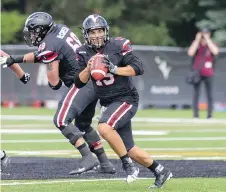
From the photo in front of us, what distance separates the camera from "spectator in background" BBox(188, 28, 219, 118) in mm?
17438

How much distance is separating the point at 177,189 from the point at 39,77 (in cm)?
1323

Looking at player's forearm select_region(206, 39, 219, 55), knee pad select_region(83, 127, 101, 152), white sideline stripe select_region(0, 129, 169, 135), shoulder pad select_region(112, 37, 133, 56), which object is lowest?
white sideline stripe select_region(0, 129, 169, 135)

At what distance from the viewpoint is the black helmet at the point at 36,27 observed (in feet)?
30.6

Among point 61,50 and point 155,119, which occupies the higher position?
point 61,50

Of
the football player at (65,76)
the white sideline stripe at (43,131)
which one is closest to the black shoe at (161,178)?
the football player at (65,76)

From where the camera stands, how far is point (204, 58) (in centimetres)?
1762

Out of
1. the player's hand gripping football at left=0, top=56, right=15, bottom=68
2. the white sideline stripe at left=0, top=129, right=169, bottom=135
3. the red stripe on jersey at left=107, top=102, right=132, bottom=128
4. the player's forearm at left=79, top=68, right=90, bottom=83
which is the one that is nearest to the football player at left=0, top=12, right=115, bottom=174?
the player's hand gripping football at left=0, top=56, right=15, bottom=68

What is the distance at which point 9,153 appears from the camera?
38.0 feet

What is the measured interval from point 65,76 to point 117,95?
1.51 m

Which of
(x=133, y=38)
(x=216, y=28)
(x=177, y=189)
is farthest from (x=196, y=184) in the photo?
(x=133, y=38)

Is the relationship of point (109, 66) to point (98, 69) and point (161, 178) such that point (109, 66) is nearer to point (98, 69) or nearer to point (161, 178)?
point (98, 69)

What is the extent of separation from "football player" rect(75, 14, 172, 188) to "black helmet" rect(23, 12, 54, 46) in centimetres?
112

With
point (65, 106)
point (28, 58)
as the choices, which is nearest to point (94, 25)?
point (28, 58)

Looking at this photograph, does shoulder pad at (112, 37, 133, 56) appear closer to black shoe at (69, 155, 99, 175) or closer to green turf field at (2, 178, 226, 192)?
green turf field at (2, 178, 226, 192)
